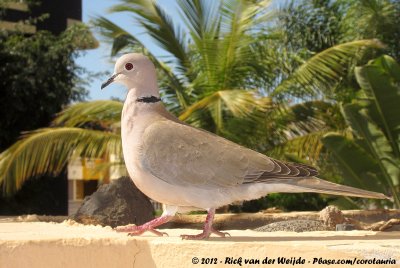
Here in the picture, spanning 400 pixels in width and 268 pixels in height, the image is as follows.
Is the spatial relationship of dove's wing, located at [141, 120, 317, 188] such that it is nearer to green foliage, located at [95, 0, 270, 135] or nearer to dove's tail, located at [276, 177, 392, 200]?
dove's tail, located at [276, 177, 392, 200]

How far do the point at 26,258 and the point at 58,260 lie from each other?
0.55ft

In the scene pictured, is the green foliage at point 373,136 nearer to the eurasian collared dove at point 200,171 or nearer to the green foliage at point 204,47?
the green foliage at point 204,47

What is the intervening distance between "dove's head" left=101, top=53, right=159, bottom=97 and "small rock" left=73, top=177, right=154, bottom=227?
2.89 metres

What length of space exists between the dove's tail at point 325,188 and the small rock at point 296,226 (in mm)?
2261

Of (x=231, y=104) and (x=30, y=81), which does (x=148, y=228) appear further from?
(x=30, y=81)

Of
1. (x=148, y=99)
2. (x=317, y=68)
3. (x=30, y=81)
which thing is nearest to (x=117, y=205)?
(x=148, y=99)

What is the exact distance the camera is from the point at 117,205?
6.38 m

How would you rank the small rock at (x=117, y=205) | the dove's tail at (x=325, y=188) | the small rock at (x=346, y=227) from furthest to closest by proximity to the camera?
the small rock at (x=117, y=205) → the small rock at (x=346, y=227) → the dove's tail at (x=325, y=188)

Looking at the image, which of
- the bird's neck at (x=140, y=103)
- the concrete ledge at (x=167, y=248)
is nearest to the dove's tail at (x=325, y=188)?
the concrete ledge at (x=167, y=248)

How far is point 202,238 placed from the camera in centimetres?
311

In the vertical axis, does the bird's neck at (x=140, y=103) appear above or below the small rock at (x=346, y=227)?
above

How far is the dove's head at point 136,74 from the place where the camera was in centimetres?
343

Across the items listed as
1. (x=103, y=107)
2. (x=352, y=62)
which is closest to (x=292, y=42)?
(x=352, y=62)

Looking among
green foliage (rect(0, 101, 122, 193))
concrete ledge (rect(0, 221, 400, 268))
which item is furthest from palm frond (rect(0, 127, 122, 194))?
concrete ledge (rect(0, 221, 400, 268))
